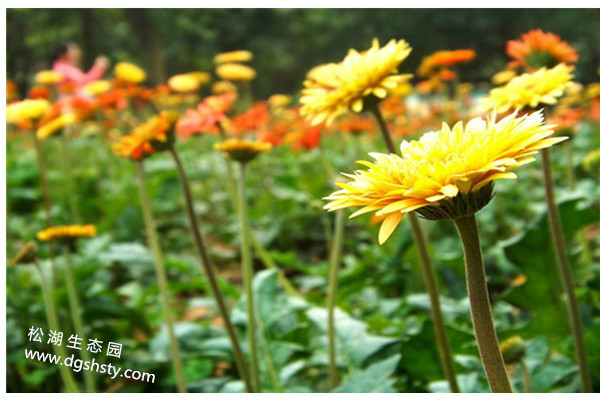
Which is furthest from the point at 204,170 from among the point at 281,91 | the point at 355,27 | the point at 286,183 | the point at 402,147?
the point at 281,91

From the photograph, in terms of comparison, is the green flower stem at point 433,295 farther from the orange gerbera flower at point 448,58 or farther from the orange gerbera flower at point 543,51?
the orange gerbera flower at point 448,58

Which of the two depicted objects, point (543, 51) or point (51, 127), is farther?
point (51, 127)

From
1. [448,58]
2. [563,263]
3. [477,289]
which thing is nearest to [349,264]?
[448,58]

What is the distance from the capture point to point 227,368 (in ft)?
4.82

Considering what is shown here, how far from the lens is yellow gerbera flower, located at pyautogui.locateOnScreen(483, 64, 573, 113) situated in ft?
2.78

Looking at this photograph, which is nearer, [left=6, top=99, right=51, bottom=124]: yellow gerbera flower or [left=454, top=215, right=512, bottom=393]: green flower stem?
[left=454, top=215, right=512, bottom=393]: green flower stem

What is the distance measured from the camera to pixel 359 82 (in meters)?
0.88

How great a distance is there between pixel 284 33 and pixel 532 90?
781 cm

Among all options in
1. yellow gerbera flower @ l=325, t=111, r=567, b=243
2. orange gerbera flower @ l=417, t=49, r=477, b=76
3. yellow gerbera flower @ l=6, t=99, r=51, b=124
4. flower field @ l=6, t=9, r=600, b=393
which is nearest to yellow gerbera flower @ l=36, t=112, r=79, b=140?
flower field @ l=6, t=9, r=600, b=393

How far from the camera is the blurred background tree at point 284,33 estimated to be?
488cm

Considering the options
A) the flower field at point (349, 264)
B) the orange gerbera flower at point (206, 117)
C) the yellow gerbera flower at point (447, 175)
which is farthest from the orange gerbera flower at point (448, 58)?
the yellow gerbera flower at point (447, 175)

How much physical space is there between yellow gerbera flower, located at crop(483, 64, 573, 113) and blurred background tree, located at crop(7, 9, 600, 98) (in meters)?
2.20

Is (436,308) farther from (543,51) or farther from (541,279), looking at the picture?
(543,51)

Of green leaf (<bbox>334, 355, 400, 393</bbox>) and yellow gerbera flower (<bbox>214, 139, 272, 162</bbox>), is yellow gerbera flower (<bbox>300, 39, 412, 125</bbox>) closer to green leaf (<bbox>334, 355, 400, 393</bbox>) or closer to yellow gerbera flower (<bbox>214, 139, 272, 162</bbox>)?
yellow gerbera flower (<bbox>214, 139, 272, 162</bbox>)
